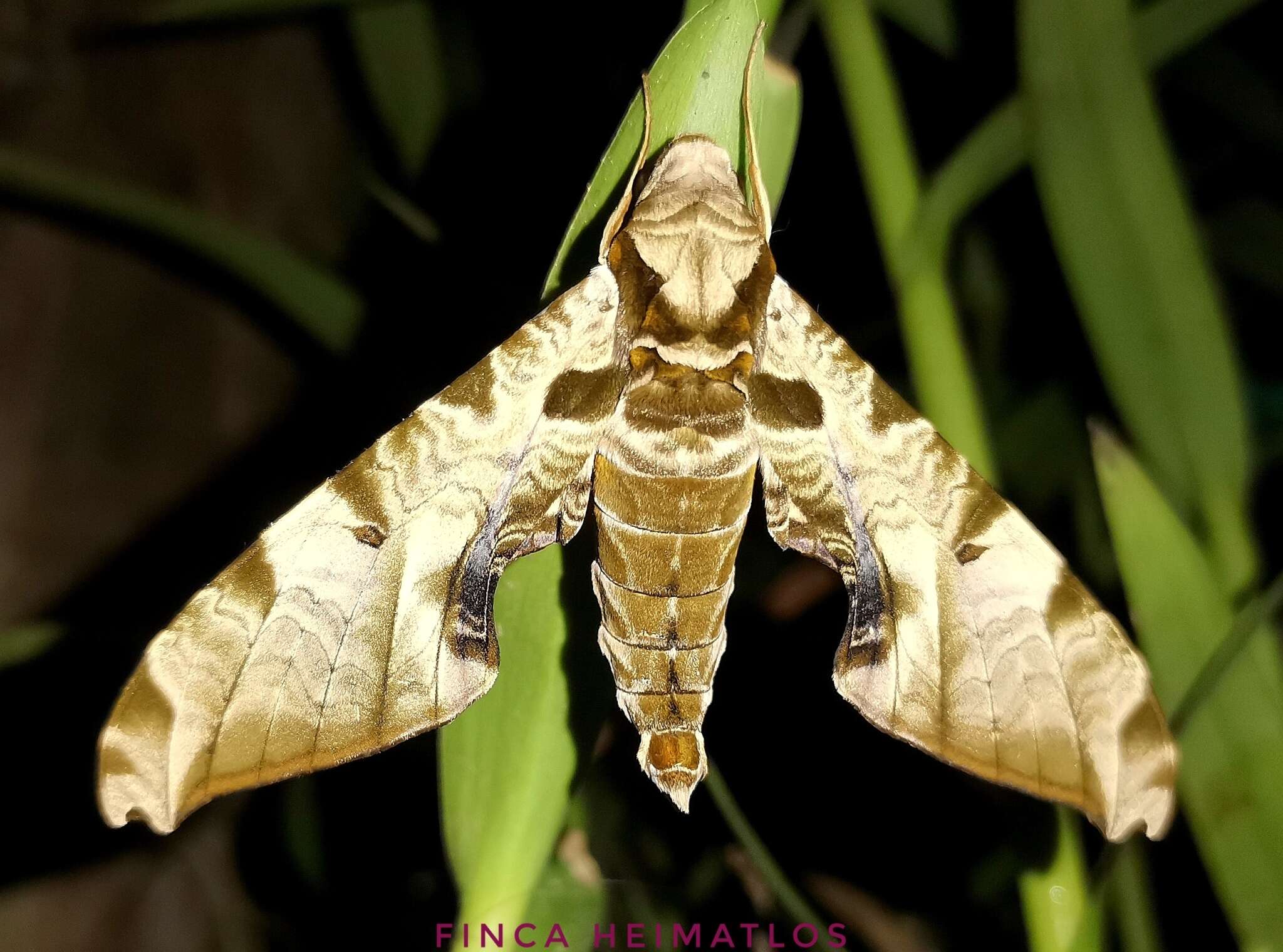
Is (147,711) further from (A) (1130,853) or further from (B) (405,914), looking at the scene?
(B) (405,914)

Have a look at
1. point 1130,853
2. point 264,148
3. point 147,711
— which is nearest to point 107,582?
point 264,148

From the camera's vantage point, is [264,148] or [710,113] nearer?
[710,113]

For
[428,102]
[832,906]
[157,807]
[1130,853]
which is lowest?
[832,906]

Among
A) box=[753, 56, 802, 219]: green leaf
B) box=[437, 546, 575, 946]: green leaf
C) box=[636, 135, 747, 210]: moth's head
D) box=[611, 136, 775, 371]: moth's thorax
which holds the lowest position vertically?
box=[437, 546, 575, 946]: green leaf

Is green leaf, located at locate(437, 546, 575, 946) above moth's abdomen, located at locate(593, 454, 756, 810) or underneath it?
underneath

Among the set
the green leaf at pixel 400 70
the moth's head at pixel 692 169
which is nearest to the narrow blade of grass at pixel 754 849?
the moth's head at pixel 692 169

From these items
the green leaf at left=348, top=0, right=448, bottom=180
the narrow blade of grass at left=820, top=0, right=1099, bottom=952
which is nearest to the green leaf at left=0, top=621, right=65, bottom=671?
the green leaf at left=348, top=0, right=448, bottom=180

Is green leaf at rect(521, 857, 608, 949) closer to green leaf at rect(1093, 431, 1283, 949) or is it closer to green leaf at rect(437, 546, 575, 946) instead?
green leaf at rect(437, 546, 575, 946)
